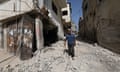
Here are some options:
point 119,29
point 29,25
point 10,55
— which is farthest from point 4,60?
point 119,29

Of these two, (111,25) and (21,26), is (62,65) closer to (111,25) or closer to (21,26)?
(21,26)

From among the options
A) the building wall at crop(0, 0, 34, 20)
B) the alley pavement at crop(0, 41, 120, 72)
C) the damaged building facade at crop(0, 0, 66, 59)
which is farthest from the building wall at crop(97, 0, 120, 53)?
the building wall at crop(0, 0, 34, 20)

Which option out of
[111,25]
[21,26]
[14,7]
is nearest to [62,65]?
[21,26]

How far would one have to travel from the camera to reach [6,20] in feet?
29.3

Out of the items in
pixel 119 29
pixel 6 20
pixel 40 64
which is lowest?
pixel 40 64

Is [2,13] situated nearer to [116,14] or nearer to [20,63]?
[20,63]

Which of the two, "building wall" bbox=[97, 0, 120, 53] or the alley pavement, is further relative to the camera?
"building wall" bbox=[97, 0, 120, 53]

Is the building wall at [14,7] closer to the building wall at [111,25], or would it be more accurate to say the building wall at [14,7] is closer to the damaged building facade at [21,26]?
the damaged building facade at [21,26]

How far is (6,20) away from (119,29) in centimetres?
678

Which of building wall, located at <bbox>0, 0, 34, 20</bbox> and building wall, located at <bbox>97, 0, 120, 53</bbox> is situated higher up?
building wall, located at <bbox>0, 0, 34, 20</bbox>

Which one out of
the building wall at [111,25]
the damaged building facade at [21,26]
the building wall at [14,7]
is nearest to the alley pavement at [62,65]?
the damaged building facade at [21,26]

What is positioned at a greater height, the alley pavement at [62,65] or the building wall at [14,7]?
the building wall at [14,7]

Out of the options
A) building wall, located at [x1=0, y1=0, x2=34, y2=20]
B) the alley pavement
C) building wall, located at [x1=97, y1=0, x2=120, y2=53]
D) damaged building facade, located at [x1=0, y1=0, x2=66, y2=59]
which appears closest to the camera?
the alley pavement

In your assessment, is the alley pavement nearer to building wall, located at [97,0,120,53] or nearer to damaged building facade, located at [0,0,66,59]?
damaged building facade, located at [0,0,66,59]
